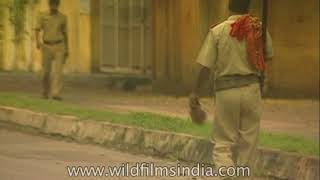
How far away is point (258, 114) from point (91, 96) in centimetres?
902

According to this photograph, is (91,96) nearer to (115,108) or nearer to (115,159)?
(115,108)

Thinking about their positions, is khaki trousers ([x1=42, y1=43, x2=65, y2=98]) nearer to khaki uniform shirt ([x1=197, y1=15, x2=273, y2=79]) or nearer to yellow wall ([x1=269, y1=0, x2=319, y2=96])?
yellow wall ([x1=269, y1=0, x2=319, y2=96])

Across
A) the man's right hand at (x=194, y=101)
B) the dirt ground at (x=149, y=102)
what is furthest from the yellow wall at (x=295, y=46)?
the man's right hand at (x=194, y=101)

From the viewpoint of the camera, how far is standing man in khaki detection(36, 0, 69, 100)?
1422cm

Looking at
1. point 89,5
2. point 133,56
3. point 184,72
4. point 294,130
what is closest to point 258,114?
point 294,130

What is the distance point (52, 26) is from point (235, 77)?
768 cm

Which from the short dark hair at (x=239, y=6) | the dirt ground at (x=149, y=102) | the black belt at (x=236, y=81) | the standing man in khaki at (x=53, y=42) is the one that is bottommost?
the dirt ground at (x=149, y=102)

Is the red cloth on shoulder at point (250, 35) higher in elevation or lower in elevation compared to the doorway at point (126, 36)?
higher

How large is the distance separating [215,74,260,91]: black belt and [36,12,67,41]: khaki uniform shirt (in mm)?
7545

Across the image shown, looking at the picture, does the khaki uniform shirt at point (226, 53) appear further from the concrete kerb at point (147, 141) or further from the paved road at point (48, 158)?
the paved road at point (48, 158)

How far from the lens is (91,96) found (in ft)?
52.0

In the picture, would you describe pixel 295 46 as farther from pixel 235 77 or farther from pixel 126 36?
pixel 235 77

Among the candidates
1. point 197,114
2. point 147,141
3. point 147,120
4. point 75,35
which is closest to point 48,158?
point 147,141

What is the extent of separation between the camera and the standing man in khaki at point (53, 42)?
14219 mm
